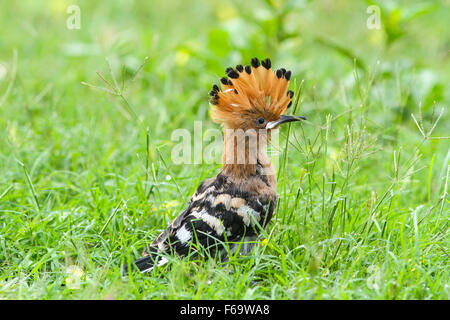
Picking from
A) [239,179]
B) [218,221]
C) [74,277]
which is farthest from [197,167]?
[74,277]

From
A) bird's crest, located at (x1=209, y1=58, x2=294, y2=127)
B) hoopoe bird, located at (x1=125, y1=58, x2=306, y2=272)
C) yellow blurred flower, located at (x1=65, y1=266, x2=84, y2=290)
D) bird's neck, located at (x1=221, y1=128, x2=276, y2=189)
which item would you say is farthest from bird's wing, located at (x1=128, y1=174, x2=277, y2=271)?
bird's crest, located at (x1=209, y1=58, x2=294, y2=127)

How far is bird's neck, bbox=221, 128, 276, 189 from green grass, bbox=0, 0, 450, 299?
201 millimetres

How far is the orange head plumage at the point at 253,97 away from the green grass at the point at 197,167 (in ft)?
1.02

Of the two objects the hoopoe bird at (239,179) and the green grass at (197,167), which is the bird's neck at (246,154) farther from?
the green grass at (197,167)

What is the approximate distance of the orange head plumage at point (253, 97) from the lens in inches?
138

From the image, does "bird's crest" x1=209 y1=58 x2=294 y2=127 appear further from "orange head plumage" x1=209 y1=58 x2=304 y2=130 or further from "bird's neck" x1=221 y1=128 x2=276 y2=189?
"bird's neck" x1=221 y1=128 x2=276 y2=189

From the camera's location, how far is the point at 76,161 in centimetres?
506

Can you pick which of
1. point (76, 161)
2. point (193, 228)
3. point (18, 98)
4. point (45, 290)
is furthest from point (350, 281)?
point (18, 98)

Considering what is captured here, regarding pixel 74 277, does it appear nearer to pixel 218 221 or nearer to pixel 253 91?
pixel 218 221

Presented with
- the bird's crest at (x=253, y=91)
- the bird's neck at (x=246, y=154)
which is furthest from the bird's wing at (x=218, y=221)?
the bird's crest at (x=253, y=91)

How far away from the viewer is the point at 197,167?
199 inches

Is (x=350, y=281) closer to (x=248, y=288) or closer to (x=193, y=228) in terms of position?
(x=248, y=288)

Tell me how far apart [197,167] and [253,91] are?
5.53 feet
